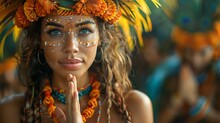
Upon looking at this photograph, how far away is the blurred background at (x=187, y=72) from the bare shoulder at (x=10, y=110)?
269 cm

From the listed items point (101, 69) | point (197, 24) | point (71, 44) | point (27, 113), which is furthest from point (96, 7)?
point (197, 24)

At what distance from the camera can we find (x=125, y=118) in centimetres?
319

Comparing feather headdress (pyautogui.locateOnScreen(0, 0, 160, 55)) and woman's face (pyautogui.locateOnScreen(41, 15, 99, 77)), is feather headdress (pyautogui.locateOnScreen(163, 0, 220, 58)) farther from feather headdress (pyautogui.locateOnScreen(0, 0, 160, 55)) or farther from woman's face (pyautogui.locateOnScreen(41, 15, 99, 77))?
woman's face (pyautogui.locateOnScreen(41, 15, 99, 77))

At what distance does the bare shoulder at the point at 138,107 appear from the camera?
3.23 m

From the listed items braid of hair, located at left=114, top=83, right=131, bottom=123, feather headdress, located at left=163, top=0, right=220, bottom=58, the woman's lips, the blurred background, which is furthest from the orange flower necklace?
feather headdress, located at left=163, top=0, right=220, bottom=58

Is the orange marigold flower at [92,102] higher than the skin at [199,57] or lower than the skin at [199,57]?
lower

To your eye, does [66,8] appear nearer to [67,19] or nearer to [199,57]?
[67,19]

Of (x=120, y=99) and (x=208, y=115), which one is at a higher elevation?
(x=120, y=99)

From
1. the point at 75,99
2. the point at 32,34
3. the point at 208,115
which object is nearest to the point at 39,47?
the point at 32,34

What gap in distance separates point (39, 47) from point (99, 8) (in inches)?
18.6

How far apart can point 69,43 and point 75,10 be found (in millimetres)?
193

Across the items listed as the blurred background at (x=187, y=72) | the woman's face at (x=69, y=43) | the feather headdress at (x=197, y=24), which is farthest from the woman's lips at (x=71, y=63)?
the feather headdress at (x=197, y=24)

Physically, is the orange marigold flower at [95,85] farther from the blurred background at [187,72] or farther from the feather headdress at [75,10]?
the blurred background at [187,72]

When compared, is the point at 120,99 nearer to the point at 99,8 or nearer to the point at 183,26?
the point at 99,8
